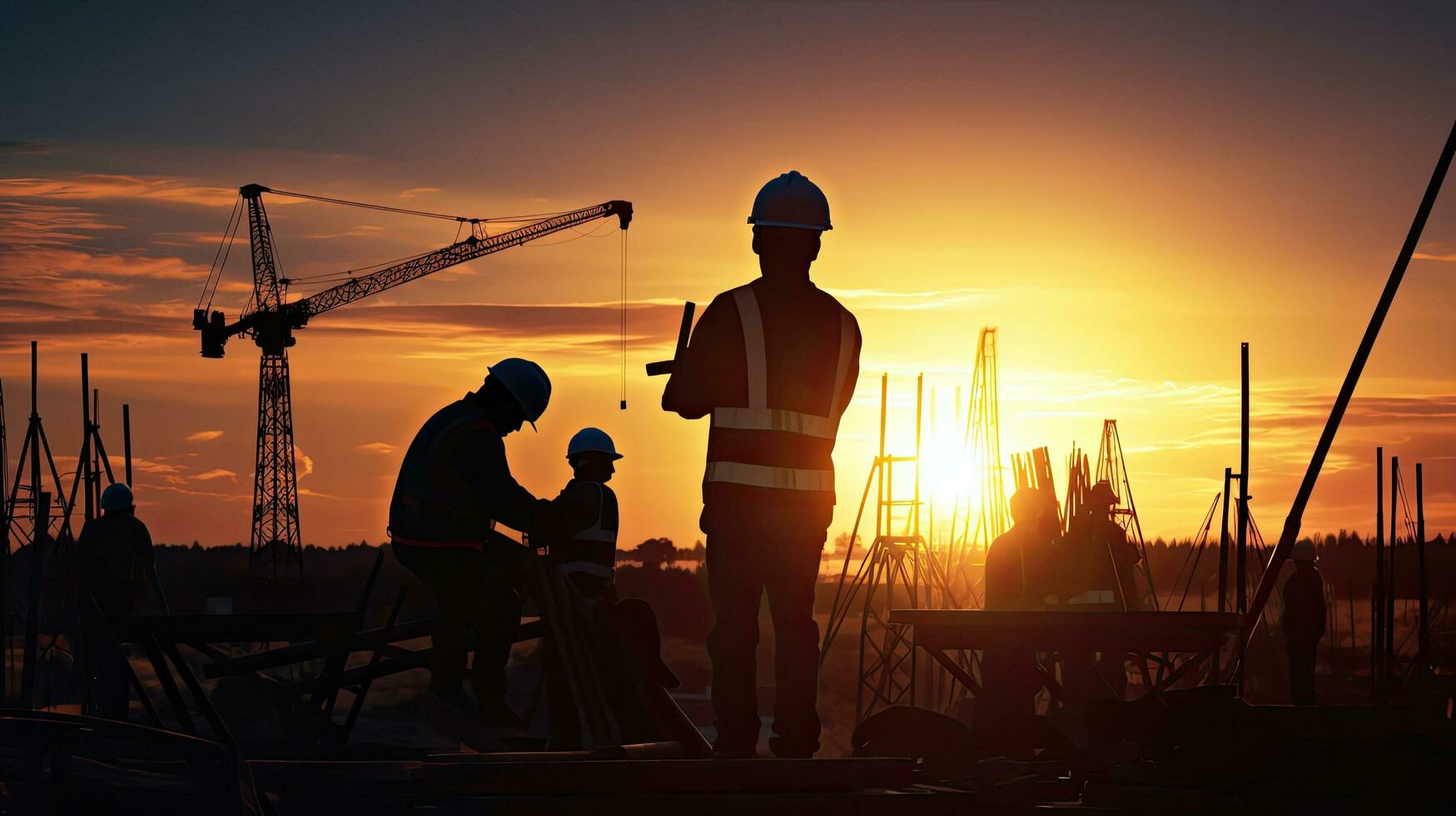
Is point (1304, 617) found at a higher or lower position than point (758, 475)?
lower

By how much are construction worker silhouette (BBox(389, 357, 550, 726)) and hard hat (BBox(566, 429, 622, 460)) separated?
335 centimetres

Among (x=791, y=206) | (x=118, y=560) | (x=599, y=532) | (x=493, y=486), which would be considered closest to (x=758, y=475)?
(x=791, y=206)

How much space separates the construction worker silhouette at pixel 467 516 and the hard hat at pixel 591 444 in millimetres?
3352

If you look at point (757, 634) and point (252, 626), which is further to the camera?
point (252, 626)

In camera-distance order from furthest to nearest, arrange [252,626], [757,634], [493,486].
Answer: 1. [252,626]
2. [493,486]
3. [757,634]

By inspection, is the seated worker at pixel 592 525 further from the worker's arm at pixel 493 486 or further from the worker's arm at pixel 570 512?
the worker's arm at pixel 493 486

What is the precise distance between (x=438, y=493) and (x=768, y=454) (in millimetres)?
2517

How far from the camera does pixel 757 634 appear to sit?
22.2 feet

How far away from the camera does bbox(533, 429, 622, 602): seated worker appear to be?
1092cm

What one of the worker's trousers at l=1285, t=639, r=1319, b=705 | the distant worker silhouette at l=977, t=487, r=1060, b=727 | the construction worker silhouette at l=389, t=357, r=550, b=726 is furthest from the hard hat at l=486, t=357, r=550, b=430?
the worker's trousers at l=1285, t=639, r=1319, b=705

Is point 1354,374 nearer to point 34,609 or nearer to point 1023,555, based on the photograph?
point 1023,555

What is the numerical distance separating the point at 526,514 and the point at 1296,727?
4021mm

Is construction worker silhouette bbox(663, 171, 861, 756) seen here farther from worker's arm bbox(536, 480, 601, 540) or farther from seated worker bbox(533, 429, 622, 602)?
seated worker bbox(533, 429, 622, 602)

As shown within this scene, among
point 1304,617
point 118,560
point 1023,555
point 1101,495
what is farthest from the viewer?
point 1304,617
